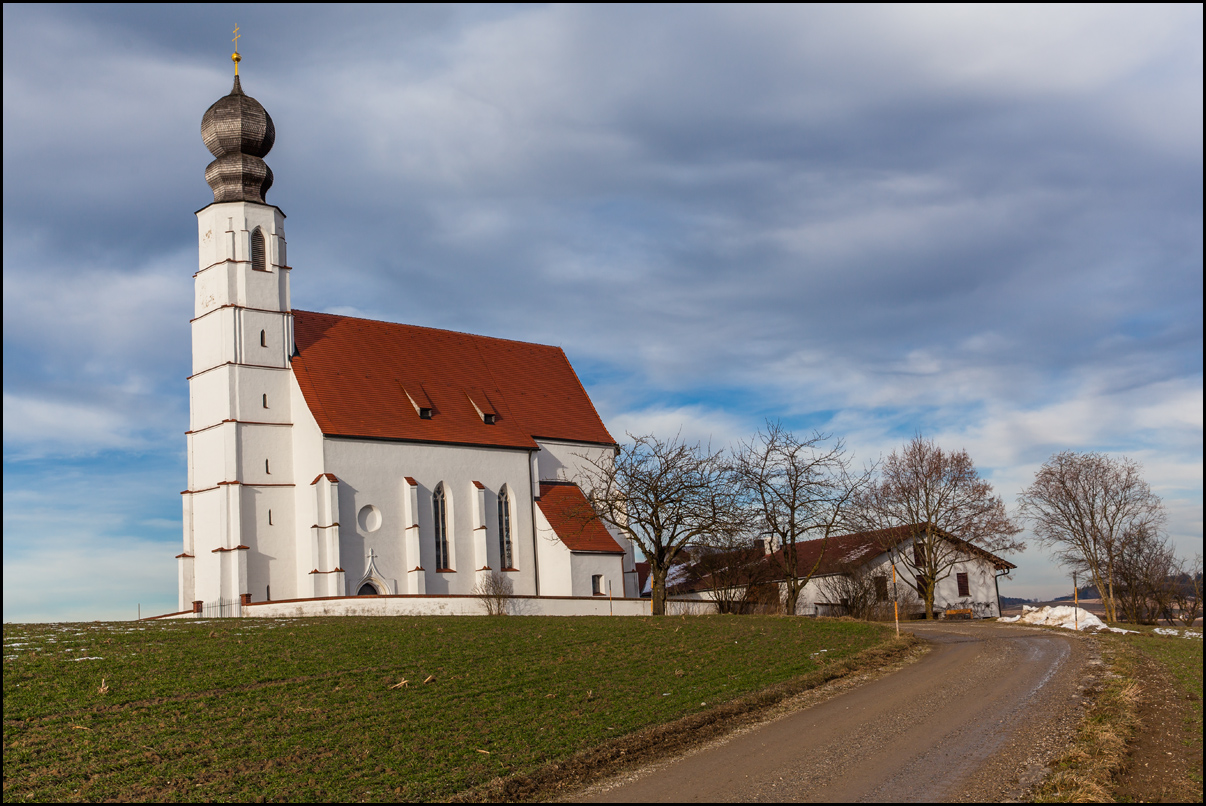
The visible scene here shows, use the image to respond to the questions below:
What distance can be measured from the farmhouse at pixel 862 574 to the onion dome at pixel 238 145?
24.1 meters

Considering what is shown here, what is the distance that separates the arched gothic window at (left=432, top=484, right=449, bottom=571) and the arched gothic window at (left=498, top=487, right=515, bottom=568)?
248cm

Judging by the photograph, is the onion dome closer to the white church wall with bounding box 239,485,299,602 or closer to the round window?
the white church wall with bounding box 239,485,299,602

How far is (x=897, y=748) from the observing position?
12.6 meters

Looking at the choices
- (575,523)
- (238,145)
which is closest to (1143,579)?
(575,523)

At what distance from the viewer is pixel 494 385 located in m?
43.5

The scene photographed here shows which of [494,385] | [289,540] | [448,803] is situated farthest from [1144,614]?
[448,803]

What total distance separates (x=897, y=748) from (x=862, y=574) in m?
33.0

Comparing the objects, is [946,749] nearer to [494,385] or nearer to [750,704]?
[750,704]

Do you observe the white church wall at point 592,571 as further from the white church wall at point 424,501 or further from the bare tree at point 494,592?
the bare tree at point 494,592

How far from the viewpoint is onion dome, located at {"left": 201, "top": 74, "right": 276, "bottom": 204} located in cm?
3688

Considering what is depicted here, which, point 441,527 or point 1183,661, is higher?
point 441,527

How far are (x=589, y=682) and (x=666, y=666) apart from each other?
9.04ft

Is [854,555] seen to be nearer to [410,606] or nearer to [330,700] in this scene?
[410,606]

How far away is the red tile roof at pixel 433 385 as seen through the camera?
3706 centimetres
